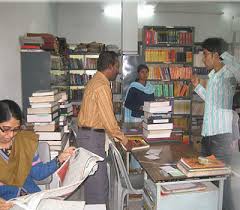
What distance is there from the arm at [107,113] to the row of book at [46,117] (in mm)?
740

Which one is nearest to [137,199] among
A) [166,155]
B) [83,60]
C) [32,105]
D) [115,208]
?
[115,208]

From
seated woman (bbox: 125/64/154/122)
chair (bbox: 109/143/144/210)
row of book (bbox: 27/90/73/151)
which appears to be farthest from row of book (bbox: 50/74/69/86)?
chair (bbox: 109/143/144/210)

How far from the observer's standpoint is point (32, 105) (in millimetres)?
3258

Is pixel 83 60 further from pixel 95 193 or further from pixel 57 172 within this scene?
pixel 57 172

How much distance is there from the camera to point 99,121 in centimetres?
292

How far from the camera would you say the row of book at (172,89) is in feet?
19.2

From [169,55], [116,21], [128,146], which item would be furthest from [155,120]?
[116,21]

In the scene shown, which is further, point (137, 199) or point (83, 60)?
point (83, 60)

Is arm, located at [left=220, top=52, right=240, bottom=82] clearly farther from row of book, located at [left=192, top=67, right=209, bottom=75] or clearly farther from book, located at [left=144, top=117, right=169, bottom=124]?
row of book, located at [left=192, top=67, right=209, bottom=75]

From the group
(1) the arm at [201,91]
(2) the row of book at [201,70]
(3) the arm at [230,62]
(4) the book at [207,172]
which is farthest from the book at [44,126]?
(2) the row of book at [201,70]

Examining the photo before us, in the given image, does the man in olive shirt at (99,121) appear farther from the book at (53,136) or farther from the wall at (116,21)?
the wall at (116,21)

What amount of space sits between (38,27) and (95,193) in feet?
10.1

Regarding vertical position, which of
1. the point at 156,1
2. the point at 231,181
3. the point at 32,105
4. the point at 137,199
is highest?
the point at 156,1

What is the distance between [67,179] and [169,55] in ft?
15.2
